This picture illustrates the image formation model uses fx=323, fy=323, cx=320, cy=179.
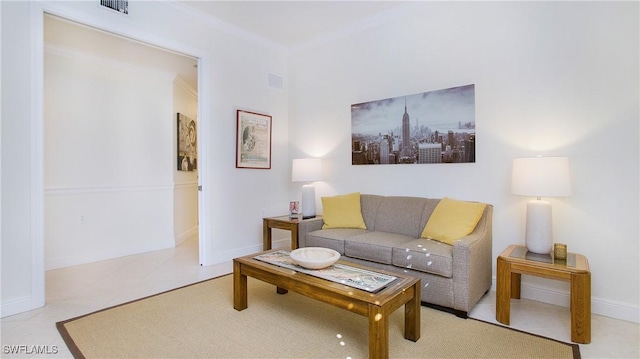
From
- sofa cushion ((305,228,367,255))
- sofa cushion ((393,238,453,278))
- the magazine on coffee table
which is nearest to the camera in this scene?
the magazine on coffee table

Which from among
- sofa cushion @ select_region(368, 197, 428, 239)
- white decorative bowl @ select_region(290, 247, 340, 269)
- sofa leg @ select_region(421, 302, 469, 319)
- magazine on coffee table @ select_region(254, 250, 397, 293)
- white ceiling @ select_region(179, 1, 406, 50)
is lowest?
sofa leg @ select_region(421, 302, 469, 319)

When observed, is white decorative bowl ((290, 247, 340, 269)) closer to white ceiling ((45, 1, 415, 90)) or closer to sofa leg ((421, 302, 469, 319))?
sofa leg ((421, 302, 469, 319))

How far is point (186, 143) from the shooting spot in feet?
17.1

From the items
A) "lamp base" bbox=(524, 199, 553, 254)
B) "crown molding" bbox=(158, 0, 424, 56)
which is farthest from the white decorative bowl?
"crown molding" bbox=(158, 0, 424, 56)

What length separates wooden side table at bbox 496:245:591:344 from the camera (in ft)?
6.57

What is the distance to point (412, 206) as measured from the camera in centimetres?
326

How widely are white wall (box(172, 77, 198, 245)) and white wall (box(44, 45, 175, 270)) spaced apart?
124 mm

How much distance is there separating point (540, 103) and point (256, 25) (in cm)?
314

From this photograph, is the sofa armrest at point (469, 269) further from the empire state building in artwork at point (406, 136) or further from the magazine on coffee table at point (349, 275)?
the empire state building in artwork at point (406, 136)

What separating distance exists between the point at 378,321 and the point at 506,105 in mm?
2285

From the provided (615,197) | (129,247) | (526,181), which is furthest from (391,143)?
(129,247)

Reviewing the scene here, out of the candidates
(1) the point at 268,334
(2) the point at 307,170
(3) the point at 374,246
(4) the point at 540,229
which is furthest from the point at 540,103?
(1) the point at 268,334

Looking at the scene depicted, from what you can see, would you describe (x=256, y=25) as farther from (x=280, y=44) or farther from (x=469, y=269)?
(x=469, y=269)

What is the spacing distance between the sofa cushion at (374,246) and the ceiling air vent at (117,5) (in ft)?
9.82
